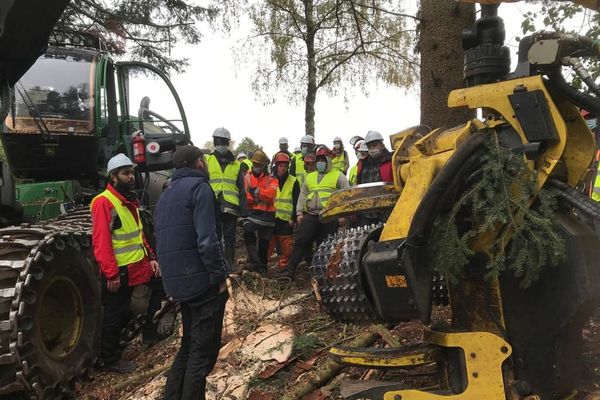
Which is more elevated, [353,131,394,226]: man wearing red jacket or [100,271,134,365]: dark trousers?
[353,131,394,226]: man wearing red jacket

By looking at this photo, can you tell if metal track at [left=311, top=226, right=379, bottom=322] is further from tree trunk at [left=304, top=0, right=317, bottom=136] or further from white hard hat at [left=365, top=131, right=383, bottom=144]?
tree trunk at [left=304, top=0, right=317, bottom=136]

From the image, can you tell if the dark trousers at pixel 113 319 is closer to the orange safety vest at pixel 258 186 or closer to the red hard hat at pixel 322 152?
the orange safety vest at pixel 258 186

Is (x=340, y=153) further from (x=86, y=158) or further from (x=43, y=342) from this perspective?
(x=43, y=342)

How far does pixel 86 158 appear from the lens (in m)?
5.90

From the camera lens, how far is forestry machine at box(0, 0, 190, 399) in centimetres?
383

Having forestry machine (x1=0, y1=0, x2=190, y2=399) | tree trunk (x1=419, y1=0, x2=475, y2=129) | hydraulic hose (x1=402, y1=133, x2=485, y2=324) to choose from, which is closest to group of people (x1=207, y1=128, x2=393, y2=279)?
forestry machine (x1=0, y1=0, x2=190, y2=399)

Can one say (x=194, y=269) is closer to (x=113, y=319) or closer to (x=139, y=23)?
(x=113, y=319)

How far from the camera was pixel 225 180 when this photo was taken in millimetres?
7148

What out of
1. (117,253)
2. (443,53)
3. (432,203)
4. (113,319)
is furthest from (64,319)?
(443,53)

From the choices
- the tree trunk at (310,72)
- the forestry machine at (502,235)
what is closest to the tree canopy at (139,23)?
the tree trunk at (310,72)

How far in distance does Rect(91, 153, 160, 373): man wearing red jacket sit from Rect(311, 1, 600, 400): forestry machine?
2580 millimetres

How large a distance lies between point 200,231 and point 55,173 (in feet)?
9.37

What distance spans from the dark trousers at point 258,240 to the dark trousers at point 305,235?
1.64ft

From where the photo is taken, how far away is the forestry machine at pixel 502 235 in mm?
2730
